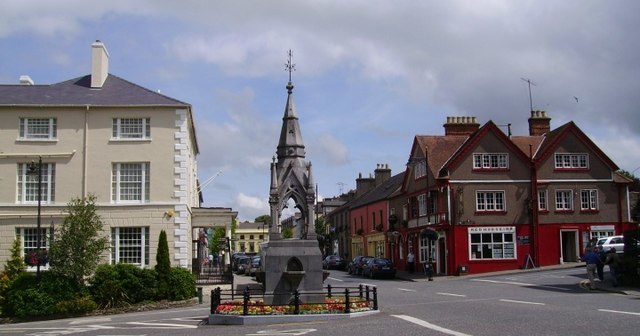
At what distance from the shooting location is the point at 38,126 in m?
33.9

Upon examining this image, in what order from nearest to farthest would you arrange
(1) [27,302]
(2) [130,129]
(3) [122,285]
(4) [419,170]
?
(1) [27,302], (3) [122,285], (2) [130,129], (4) [419,170]

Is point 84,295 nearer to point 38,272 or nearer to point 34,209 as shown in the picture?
point 38,272

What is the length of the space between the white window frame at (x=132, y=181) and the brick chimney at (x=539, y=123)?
30020mm

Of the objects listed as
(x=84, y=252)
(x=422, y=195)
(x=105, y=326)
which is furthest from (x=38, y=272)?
(x=422, y=195)

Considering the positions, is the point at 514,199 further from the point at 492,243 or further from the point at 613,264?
the point at 613,264

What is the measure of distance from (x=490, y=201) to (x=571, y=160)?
6568 millimetres

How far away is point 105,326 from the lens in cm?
2144

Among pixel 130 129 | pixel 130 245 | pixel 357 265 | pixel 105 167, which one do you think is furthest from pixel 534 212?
pixel 105 167

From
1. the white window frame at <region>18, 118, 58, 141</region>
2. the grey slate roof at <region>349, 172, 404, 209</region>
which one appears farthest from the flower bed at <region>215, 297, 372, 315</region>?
the grey slate roof at <region>349, 172, 404, 209</region>

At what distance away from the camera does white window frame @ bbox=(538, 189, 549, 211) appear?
45.6 metres

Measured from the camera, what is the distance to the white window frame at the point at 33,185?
3321cm

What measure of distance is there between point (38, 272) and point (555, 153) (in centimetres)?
3348

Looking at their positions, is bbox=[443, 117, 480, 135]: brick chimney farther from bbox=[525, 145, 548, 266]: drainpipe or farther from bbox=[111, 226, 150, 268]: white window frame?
bbox=[111, 226, 150, 268]: white window frame

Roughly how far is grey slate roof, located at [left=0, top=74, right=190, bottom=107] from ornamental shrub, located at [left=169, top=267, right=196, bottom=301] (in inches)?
337
